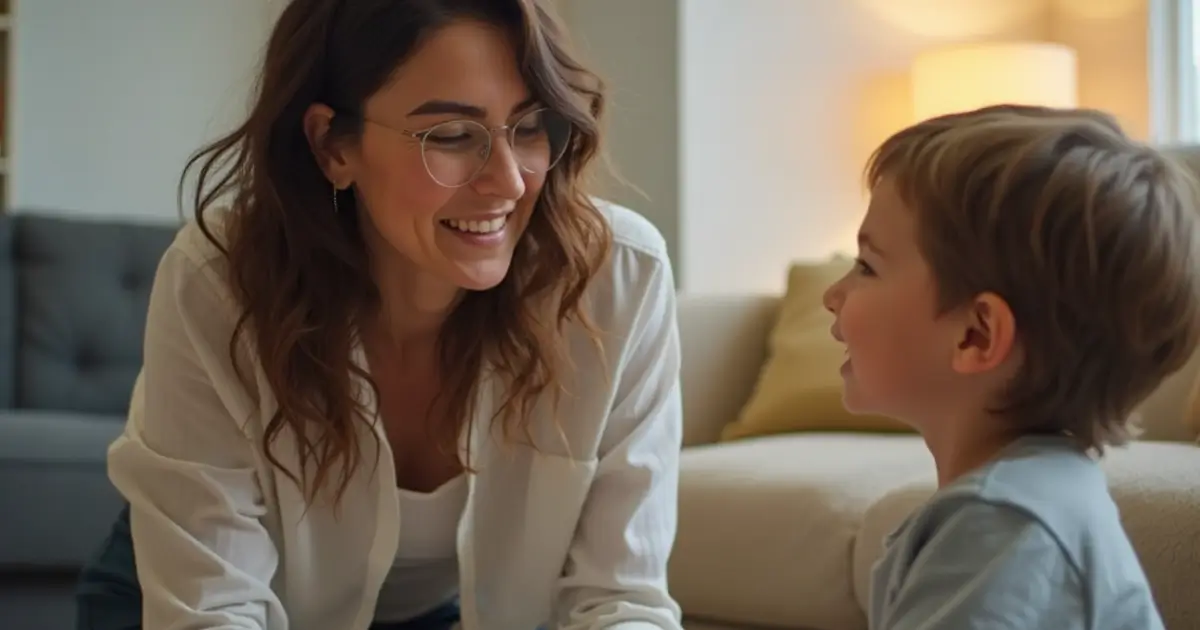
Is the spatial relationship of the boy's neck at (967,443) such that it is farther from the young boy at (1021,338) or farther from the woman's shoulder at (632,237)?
the woman's shoulder at (632,237)

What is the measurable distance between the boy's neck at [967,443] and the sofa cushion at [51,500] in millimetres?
1501

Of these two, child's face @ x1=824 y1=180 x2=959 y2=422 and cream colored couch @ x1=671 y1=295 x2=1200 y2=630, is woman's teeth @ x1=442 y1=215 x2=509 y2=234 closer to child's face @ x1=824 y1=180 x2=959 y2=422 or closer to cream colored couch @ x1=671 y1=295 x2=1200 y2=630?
child's face @ x1=824 y1=180 x2=959 y2=422

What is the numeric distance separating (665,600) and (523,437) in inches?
8.2

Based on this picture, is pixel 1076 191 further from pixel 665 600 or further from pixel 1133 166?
pixel 665 600

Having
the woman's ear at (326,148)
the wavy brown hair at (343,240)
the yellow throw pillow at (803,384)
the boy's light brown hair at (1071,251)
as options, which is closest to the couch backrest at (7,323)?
the yellow throw pillow at (803,384)

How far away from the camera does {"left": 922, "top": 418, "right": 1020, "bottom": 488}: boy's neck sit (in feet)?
3.06

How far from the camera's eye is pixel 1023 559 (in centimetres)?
78

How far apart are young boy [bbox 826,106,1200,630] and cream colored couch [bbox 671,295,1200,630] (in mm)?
402

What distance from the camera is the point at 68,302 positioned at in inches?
107

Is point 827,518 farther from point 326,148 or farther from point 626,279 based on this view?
point 326,148

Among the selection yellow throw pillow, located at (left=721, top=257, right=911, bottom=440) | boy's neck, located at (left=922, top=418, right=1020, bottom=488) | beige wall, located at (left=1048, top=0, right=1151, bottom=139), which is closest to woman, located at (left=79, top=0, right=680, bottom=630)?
boy's neck, located at (left=922, top=418, right=1020, bottom=488)

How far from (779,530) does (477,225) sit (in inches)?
25.1

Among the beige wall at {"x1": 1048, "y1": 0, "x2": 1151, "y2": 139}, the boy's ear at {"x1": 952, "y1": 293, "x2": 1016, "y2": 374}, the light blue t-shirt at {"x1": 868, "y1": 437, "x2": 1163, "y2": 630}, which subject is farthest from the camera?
the beige wall at {"x1": 1048, "y1": 0, "x2": 1151, "y2": 139}

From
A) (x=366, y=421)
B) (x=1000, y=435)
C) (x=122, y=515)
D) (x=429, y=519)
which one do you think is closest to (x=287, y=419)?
(x=366, y=421)
